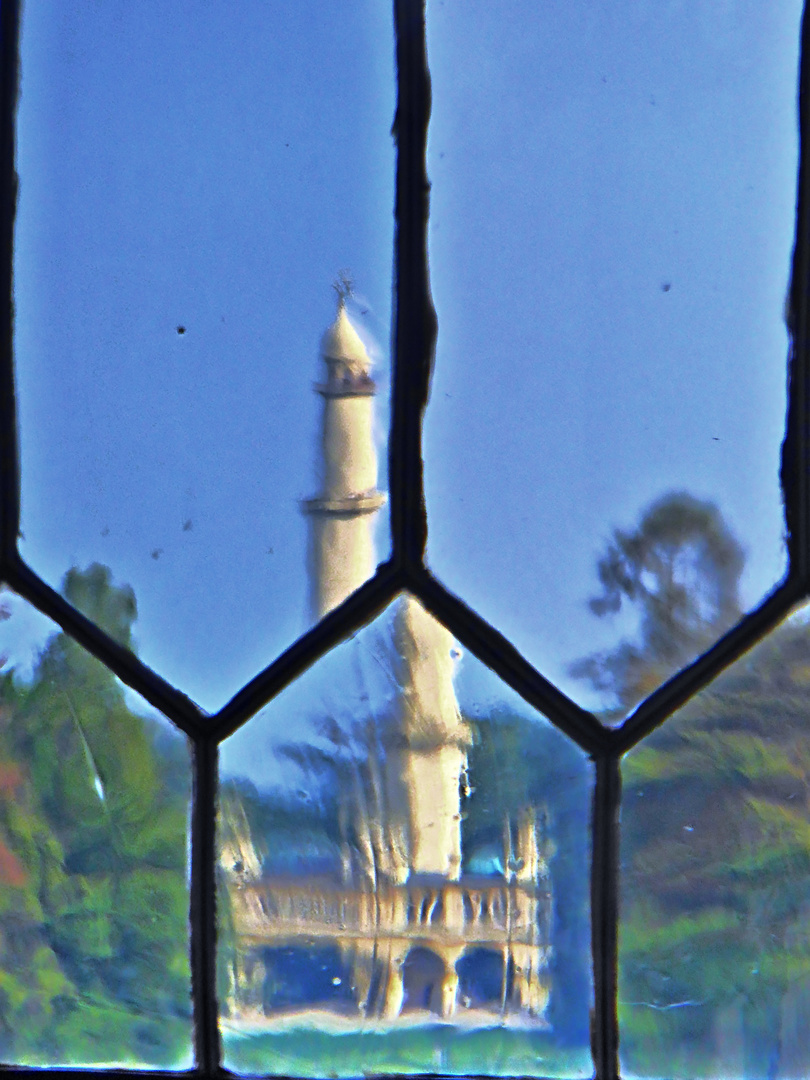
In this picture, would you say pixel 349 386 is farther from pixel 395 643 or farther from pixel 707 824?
pixel 707 824

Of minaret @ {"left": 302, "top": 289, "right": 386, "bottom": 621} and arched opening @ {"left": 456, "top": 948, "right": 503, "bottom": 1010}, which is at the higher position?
minaret @ {"left": 302, "top": 289, "right": 386, "bottom": 621}

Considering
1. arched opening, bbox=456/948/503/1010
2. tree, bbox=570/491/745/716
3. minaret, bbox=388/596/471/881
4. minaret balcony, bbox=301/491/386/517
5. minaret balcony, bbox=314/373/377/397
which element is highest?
minaret balcony, bbox=314/373/377/397

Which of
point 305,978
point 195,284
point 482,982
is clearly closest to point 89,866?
point 305,978

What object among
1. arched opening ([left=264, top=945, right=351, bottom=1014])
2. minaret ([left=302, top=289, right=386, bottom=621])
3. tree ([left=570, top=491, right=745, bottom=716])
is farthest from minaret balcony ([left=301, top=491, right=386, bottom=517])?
arched opening ([left=264, top=945, right=351, bottom=1014])

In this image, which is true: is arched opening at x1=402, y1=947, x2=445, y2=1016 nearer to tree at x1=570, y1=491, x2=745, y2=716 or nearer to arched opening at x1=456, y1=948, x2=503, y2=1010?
arched opening at x1=456, y1=948, x2=503, y2=1010

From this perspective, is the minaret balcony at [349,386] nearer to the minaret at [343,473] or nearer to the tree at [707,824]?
the minaret at [343,473]

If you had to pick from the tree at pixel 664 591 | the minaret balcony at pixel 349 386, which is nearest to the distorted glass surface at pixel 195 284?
the minaret balcony at pixel 349 386

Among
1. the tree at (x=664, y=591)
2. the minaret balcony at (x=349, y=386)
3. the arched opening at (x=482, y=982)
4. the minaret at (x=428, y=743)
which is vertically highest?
the minaret balcony at (x=349, y=386)

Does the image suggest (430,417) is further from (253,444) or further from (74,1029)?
(74,1029)
